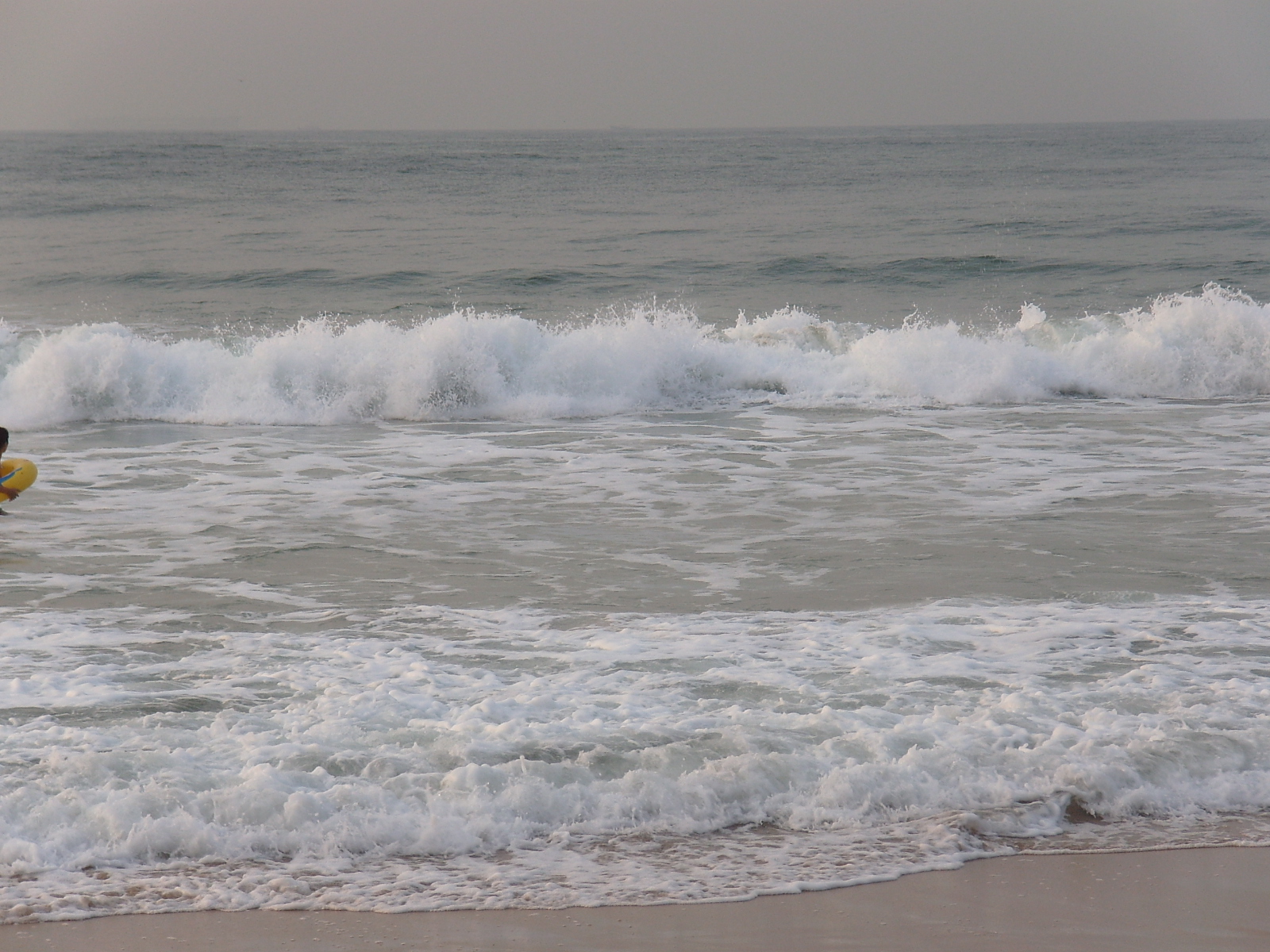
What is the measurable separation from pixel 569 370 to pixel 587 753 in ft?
34.0

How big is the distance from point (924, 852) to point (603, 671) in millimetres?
1967

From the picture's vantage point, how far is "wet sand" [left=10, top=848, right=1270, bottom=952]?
3449 mm

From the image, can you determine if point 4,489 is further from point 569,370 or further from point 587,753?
point 569,370

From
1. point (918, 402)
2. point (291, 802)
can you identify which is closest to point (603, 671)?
point (291, 802)

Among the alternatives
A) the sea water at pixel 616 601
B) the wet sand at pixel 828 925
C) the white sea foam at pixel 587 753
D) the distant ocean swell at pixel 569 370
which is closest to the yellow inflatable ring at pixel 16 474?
the sea water at pixel 616 601

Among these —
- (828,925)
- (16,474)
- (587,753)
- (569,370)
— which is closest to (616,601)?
(587,753)

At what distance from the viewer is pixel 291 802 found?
13.9 ft

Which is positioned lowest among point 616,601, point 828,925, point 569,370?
point 828,925

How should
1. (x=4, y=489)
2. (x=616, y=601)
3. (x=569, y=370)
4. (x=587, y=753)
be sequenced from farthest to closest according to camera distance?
(x=569, y=370)
(x=4, y=489)
(x=616, y=601)
(x=587, y=753)

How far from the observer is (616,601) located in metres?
6.83

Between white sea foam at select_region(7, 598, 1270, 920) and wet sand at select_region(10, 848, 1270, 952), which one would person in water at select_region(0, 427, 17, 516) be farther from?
wet sand at select_region(10, 848, 1270, 952)

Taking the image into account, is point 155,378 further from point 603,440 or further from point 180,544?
point 180,544

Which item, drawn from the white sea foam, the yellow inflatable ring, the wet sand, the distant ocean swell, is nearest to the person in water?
the yellow inflatable ring

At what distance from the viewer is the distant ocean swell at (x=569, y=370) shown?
13797 mm
